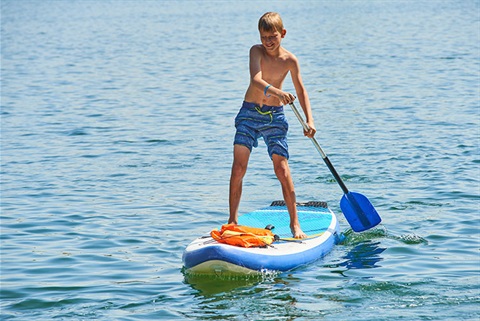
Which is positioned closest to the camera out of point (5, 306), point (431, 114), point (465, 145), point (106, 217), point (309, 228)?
point (5, 306)

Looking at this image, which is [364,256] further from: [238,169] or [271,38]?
[271,38]

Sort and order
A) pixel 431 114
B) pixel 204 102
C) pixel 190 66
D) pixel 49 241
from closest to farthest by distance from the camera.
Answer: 1. pixel 49 241
2. pixel 431 114
3. pixel 204 102
4. pixel 190 66

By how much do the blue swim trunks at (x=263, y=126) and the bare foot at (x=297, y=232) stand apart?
67 cm

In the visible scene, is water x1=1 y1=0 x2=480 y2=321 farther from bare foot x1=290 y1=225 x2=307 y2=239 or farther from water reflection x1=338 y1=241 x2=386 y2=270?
bare foot x1=290 y1=225 x2=307 y2=239

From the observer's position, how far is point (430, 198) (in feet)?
35.2

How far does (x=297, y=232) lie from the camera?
27.5ft

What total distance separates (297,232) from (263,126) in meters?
1.03

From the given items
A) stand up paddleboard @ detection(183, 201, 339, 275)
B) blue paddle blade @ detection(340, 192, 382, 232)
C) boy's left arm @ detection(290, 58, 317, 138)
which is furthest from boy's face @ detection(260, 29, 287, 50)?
blue paddle blade @ detection(340, 192, 382, 232)

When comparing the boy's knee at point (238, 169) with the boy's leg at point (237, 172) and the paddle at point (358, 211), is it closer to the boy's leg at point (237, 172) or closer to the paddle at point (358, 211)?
the boy's leg at point (237, 172)

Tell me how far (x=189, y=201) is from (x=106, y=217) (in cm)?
113

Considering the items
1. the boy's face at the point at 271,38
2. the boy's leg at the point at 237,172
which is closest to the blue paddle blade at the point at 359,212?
the boy's leg at the point at 237,172

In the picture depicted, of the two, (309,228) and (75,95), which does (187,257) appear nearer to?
(309,228)

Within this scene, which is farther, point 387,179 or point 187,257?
point 387,179

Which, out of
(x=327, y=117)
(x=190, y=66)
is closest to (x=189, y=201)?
(x=327, y=117)
